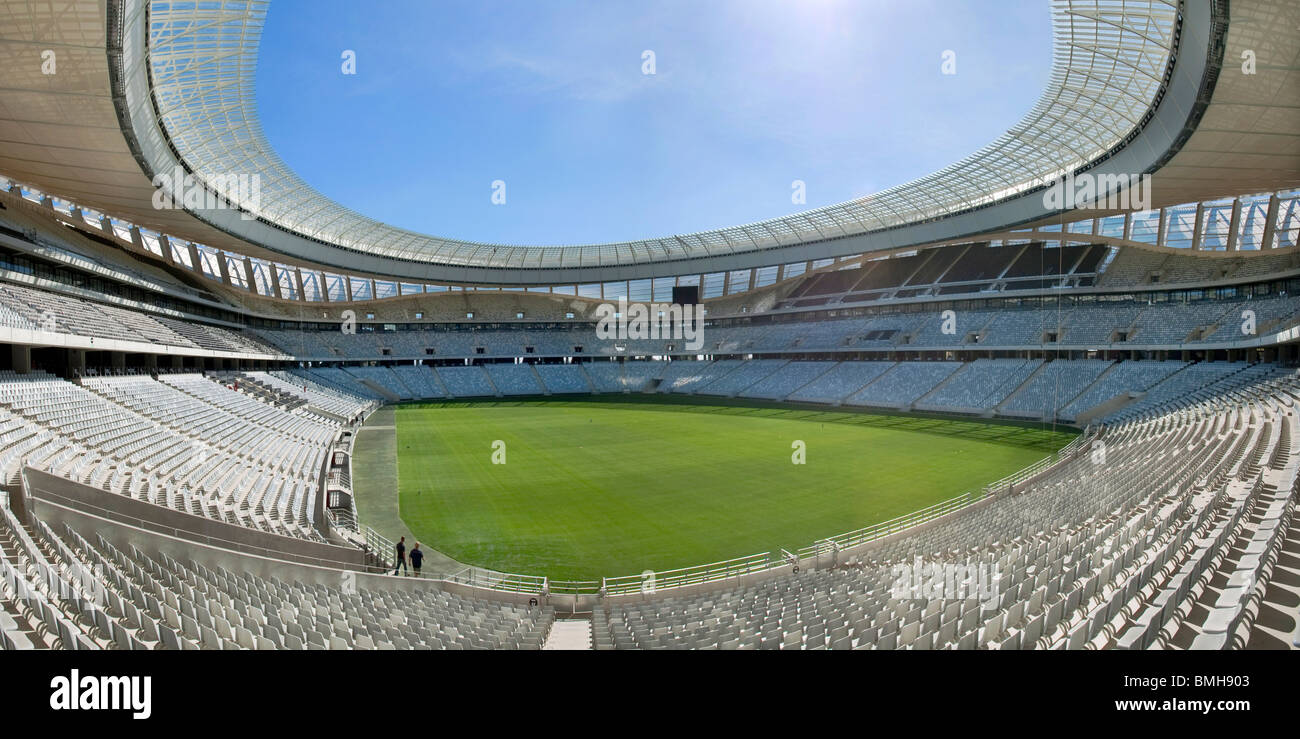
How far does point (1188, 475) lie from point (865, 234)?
39.2 metres

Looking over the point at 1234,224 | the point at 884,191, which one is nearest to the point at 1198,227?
the point at 1234,224

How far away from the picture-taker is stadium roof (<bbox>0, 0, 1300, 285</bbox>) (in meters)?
16.7

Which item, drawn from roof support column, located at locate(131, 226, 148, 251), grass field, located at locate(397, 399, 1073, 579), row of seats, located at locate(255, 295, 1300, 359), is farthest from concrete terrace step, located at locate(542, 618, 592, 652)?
roof support column, located at locate(131, 226, 148, 251)

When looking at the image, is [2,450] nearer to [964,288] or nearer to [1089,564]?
[1089,564]

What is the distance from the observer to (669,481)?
21.6 meters

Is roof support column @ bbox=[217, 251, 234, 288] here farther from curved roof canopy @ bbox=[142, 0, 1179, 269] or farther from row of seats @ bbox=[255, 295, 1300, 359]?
curved roof canopy @ bbox=[142, 0, 1179, 269]

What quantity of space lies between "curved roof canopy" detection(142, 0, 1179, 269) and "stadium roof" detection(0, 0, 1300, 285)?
0.25 feet

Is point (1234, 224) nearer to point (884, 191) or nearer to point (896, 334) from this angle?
point (884, 191)

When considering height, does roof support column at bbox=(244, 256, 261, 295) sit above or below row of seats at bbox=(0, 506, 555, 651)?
above

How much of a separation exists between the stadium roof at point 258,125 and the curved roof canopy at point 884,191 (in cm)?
8

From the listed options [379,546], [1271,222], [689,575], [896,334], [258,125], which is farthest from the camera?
[896,334]

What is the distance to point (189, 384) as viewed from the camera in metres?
28.8

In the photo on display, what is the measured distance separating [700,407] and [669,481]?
25.0m
